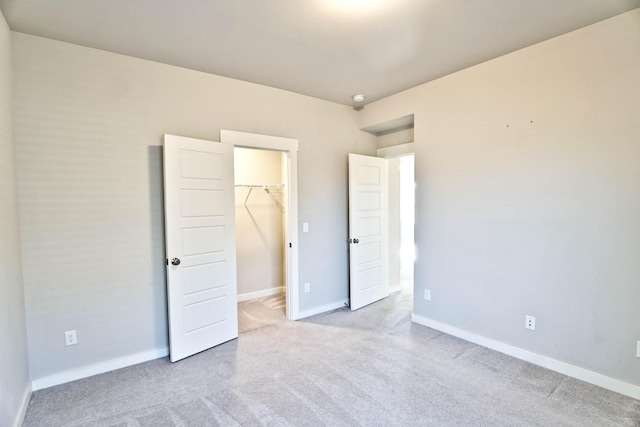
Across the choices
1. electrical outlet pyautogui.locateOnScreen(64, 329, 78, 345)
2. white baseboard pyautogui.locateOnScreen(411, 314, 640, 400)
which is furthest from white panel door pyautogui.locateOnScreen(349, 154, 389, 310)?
electrical outlet pyautogui.locateOnScreen(64, 329, 78, 345)

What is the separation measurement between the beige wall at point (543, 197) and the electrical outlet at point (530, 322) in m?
0.04

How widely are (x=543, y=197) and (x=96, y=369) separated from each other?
4135 millimetres

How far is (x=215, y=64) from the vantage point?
297cm

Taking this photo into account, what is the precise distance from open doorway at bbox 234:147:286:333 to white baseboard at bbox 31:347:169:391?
1619 millimetres

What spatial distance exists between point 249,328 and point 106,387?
1.44 meters

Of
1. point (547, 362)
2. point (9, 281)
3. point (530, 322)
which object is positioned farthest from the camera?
point (530, 322)

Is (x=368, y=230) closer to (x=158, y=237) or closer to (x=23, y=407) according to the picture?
(x=158, y=237)

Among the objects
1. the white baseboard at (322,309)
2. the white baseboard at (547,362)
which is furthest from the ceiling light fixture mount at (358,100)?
the white baseboard at (547,362)

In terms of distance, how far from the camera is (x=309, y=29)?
237 cm

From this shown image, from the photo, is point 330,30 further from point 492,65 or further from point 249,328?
point 249,328

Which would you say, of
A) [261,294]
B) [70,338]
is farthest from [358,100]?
[70,338]

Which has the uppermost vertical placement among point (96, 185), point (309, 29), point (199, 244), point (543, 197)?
point (309, 29)

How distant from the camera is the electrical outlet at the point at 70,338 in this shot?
2553mm

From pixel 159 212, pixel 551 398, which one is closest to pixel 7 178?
pixel 159 212
